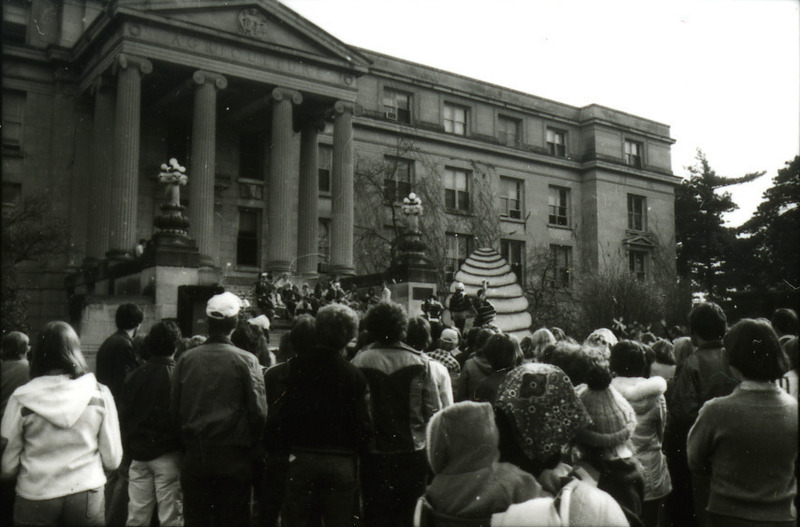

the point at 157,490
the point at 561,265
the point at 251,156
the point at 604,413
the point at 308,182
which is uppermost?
the point at 251,156

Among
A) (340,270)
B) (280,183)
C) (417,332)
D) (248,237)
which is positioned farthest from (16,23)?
(417,332)

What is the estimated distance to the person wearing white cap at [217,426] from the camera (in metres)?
5.45

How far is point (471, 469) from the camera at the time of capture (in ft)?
10.5

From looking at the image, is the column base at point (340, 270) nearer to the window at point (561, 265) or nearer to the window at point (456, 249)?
the window at point (456, 249)

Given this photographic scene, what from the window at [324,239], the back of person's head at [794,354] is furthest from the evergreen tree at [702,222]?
the back of person's head at [794,354]

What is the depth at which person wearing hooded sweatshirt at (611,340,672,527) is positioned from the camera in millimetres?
5531

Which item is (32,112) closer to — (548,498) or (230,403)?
(230,403)

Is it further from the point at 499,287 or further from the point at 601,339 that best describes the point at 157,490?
the point at 499,287

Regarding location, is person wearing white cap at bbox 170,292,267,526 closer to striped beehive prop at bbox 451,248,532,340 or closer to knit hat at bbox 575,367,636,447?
knit hat at bbox 575,367,636,447

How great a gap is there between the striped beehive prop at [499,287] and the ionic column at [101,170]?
13.8 metres

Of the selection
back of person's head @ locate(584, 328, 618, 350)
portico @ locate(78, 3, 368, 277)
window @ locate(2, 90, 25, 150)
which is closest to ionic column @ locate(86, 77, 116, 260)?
portico @ locate(78, 3, 368, 277)

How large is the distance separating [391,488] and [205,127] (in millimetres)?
23394

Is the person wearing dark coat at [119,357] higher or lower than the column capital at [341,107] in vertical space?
lower

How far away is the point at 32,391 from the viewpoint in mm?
4648
